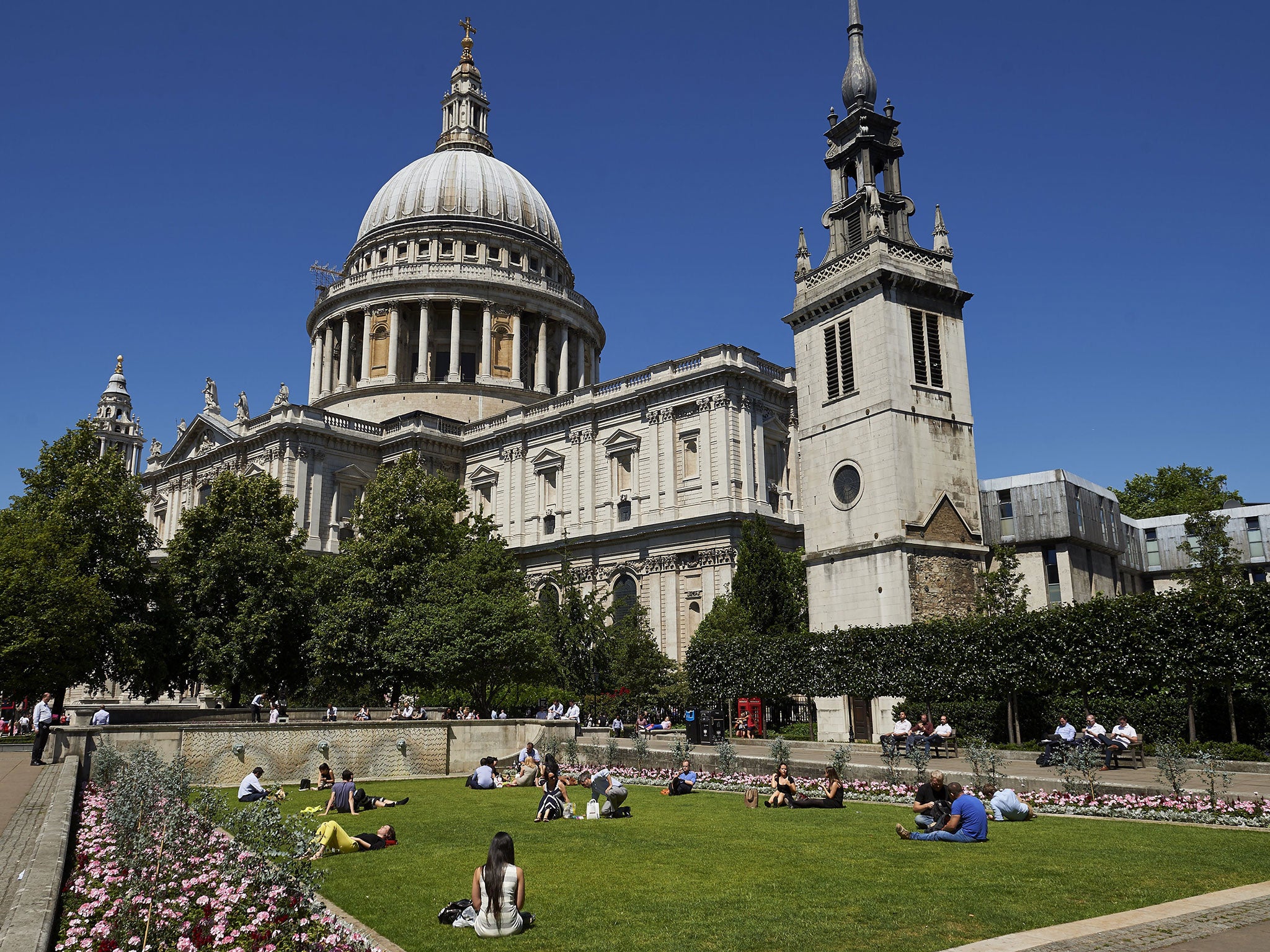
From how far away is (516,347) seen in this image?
3039 inches

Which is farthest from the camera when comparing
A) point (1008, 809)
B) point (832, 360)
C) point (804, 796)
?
point (832, 360)

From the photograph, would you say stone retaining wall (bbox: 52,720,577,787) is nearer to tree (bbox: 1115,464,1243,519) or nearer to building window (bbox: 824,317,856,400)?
building window (bbox: 824,317,856,400)

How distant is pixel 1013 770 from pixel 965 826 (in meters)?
9.47

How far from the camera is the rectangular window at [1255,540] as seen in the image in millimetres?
57719

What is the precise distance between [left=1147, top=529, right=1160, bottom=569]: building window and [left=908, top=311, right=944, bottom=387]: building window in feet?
107

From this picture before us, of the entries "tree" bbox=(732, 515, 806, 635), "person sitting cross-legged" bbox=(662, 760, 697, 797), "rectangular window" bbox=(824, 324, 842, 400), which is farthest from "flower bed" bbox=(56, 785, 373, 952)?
"tree" bbox=(732, 515, 806, 635)

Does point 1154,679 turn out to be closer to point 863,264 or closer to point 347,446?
point 863,264

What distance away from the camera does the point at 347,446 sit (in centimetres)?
6475

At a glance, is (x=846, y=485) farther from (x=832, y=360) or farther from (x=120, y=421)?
(x=120, y=421)

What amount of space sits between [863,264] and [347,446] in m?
40.7

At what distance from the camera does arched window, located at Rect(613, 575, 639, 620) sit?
54875mm

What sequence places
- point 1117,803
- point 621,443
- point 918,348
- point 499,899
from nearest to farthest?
1. point 499,899
2. point 1117,803
3. point 918,348
4. point 621,443

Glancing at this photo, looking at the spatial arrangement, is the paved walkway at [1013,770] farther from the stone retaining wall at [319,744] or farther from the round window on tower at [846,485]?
the round window on tower at [846,485]

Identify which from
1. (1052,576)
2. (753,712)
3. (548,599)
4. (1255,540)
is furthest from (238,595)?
(1255,540)
